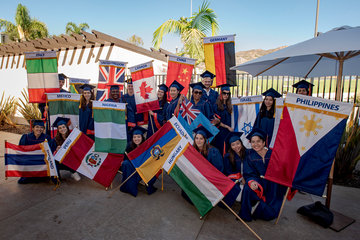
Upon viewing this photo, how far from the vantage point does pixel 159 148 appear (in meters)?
4.13

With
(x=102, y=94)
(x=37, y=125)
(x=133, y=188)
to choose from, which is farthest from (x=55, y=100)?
(x=133, y=188)

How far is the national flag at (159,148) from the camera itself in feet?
13.1

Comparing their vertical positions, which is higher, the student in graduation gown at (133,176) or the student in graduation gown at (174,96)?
the student in graduation gown at (174,96)

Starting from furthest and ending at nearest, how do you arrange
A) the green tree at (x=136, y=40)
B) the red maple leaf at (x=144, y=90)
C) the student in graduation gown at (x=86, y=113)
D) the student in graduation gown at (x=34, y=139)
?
the green tree at (x=136, y=40) < the red maple leaf at (x=144, y=90) < the student in graduation gown at (x=86, y=113) < the student in graduation gown at (x=34, y=139)

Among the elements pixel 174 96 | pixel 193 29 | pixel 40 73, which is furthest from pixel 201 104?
pixel 193 29

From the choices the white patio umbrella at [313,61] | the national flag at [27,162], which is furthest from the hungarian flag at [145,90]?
the national flag at [27,162]

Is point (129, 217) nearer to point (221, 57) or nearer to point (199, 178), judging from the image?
point (199, 178)

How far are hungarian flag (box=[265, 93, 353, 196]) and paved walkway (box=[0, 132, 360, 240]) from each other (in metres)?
0.77

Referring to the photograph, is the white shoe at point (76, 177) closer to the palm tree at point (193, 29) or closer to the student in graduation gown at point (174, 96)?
the student in graduation gown at point (174, 96)

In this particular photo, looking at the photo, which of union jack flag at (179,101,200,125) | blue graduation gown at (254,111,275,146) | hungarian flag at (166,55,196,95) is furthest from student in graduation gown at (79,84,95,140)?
blue graduation gown at (254,111,275,146)

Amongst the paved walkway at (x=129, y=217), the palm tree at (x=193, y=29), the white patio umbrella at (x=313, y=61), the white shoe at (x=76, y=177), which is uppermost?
the palm tree at (x=193, y=29)

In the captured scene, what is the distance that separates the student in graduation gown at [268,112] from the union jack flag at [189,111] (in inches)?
52.8

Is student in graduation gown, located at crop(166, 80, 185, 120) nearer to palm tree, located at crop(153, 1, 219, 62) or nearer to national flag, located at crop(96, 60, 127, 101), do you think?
national flag, located at crop(96, 60, 127, 101)

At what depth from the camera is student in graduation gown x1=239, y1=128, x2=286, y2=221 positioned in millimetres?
3607
